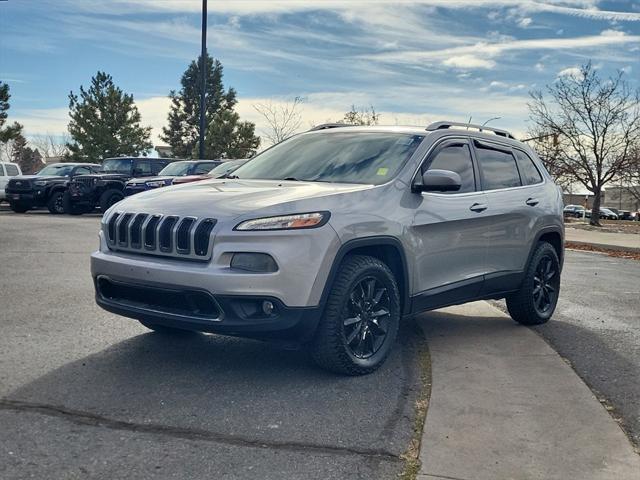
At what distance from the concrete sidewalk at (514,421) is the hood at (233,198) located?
1.47m

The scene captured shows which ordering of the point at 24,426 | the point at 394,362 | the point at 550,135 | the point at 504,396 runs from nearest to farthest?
the point at 24,426
the point at 504,396
the point at 394,362
the point at 550,135

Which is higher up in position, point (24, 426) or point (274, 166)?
point (274, 166)

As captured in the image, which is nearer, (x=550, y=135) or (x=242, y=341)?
(x=242, y=341)

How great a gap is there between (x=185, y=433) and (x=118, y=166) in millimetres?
19916

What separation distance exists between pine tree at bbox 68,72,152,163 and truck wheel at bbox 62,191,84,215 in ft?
117

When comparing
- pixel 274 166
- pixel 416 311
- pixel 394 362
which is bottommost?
pixel 394 362

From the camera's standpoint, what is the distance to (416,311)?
5477 mm

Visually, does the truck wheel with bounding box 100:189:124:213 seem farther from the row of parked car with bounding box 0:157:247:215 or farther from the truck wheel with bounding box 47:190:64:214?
the truck wheel with bounding box 47:190:64:214

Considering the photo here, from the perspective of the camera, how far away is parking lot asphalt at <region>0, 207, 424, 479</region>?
340 cm

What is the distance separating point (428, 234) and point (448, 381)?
114 centimetres

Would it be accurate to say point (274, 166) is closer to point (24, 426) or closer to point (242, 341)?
point (242, 341)

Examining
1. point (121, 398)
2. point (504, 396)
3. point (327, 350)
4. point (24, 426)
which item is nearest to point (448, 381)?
point (504, 396)

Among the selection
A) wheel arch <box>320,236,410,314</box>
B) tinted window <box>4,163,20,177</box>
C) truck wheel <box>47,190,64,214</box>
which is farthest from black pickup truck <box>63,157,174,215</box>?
wheel arch <box>320,236,410,314</box>

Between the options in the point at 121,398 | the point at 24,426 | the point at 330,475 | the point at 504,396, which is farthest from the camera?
the point at 504,396
